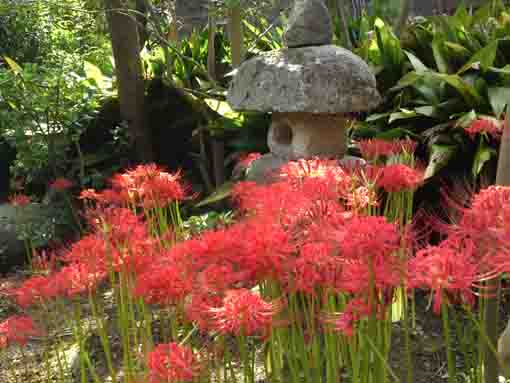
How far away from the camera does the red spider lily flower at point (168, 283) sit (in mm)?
1095

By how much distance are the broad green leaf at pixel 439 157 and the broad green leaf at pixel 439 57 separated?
0.74m

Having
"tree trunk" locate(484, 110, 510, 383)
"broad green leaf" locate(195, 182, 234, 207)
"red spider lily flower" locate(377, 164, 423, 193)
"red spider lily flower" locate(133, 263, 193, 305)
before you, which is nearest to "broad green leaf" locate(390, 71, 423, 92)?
"broad green leaf" locate(195, 182, 234, 207)

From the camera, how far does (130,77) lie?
4.47 meters

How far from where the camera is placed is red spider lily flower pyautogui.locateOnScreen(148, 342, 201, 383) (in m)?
0.96

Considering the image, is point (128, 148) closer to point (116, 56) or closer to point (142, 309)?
point (116, 56)

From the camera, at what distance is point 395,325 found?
A: 2.58 m

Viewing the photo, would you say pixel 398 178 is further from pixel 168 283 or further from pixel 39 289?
pixel 39 289

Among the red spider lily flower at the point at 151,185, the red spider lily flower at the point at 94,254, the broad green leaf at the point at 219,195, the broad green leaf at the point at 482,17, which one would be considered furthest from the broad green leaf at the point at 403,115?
the red spider lily flower at the point at 94,254

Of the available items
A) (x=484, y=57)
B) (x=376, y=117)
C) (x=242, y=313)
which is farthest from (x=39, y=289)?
(x=484, y=57)

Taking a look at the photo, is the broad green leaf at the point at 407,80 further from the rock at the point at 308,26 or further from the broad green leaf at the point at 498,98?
the rock at the point at 308,26

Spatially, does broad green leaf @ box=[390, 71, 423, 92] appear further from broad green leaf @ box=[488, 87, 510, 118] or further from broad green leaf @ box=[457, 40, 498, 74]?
broad green leaf @ box=[488, 87, 510, 118]

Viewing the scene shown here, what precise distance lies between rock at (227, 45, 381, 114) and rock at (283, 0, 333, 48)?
0.22ft

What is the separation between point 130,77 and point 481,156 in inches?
108

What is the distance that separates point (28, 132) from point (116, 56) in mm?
864
